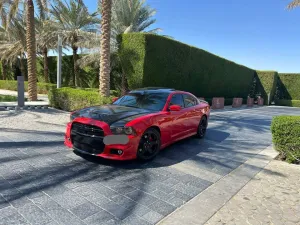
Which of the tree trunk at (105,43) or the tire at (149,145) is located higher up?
the tree trunk at (105,43)

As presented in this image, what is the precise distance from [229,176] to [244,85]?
2325 centimetres

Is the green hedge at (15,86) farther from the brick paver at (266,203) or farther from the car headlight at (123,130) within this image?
the brick paver at (266,203)

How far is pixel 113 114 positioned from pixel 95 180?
53.1 inches

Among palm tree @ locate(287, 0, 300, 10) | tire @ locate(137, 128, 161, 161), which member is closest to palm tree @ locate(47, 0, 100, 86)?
palm tree @ locate(287, 0, 300, 10)

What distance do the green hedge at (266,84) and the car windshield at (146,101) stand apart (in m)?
25.7

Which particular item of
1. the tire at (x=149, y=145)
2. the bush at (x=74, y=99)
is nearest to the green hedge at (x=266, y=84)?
the bush at (x=74, y=99)

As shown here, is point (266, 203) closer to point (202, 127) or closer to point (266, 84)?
point (202, 127)

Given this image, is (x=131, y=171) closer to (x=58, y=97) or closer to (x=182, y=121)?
(x=182, y=121)

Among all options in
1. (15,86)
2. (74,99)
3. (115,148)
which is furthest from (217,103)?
(15,86)

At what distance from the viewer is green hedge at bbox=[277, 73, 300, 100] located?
29.0 m

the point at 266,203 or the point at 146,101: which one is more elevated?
the point at 146,101

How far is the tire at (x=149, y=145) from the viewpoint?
4.41m

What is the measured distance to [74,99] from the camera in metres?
10.1

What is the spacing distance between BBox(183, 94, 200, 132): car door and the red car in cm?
6
